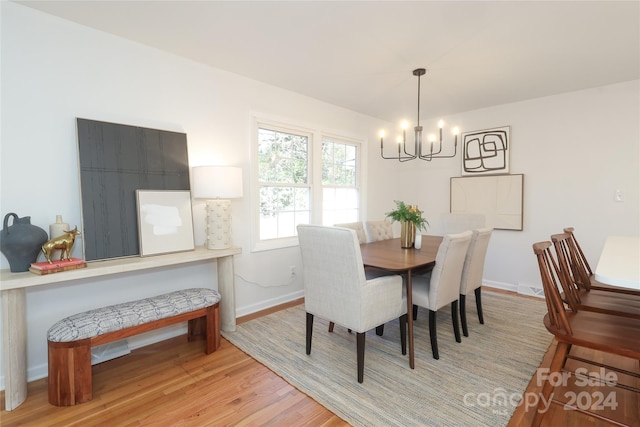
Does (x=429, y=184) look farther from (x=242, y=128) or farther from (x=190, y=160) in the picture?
(x=190, y=160)

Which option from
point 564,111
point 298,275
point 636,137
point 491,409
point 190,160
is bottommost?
point 491,409

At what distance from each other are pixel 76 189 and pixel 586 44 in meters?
3.93

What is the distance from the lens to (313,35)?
89.4 inches

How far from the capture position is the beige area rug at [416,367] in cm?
178

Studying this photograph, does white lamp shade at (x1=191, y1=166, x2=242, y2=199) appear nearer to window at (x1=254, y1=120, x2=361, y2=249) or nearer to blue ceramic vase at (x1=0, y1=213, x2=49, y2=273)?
window at (x1=254, y1=120, x2=361, y2=249)

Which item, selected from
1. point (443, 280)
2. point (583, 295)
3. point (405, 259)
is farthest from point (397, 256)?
point (583, 295)

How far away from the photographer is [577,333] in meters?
1.52

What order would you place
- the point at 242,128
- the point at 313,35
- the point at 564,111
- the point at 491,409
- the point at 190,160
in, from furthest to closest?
1. the point at 564,111
2. the point at 242,128
3. the point at 190,160
4. the point at 313,35
5. the point at 491,409

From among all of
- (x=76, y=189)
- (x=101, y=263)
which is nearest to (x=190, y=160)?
(x=76, y=189)

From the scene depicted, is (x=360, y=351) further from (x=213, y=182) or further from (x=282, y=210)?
(x=282, y=210)

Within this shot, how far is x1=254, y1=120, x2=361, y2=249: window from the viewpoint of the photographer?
3.37m

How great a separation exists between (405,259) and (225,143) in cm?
194

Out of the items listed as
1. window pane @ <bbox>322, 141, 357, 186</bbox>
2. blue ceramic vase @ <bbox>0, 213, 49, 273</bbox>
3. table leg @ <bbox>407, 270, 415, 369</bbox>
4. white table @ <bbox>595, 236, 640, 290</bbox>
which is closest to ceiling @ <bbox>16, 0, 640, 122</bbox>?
window pane @ <bbox>322, 141, 357, 186</bbox>

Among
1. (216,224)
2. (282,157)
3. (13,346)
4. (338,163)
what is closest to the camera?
(13,346)
